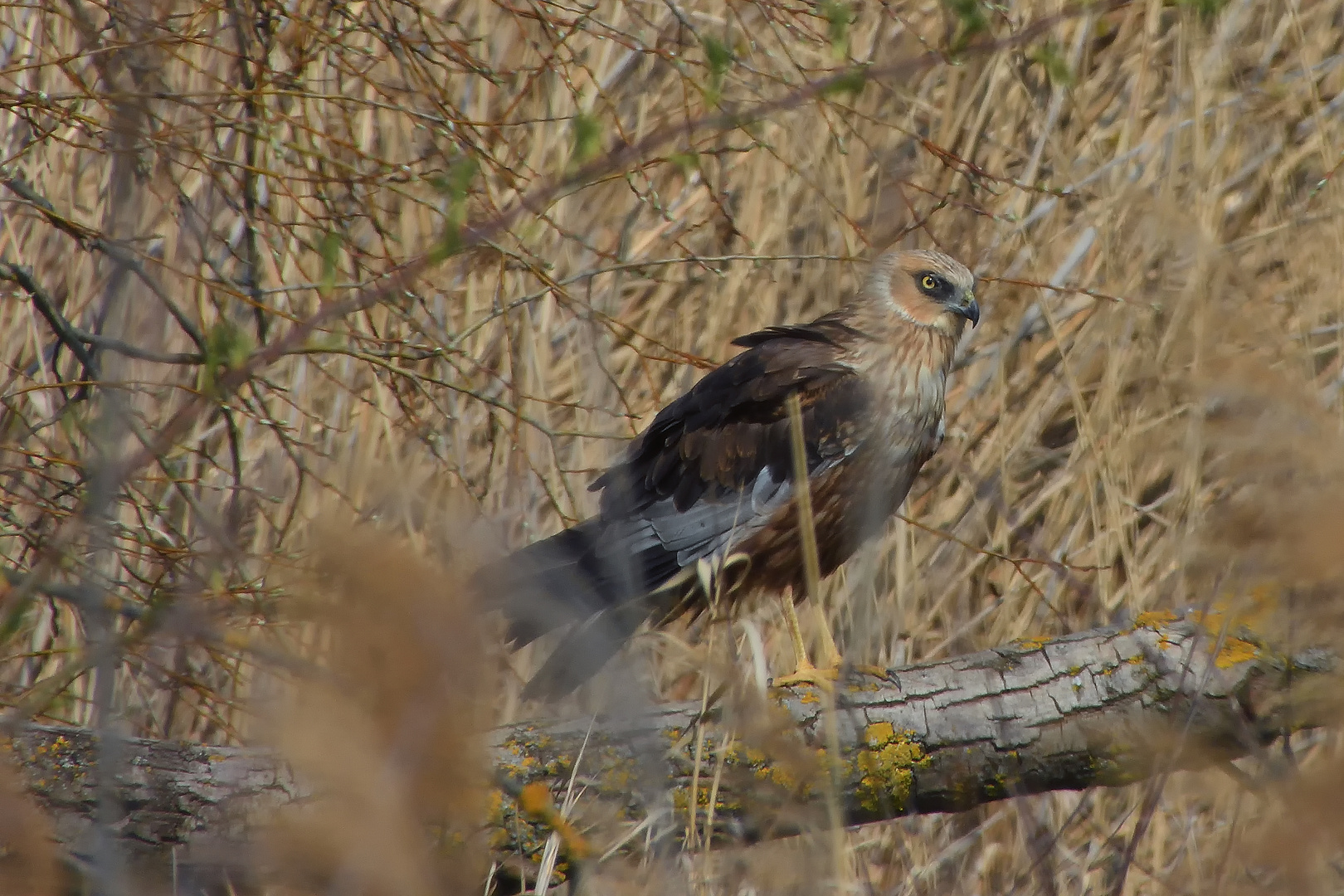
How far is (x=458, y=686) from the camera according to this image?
758mm

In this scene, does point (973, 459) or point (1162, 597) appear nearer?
point (1162, 597)

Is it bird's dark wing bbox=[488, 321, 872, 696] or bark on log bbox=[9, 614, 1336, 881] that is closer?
bark on log bbox=[9, 614, 1336, 881]

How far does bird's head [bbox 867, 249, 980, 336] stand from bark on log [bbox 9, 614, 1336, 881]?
121cm

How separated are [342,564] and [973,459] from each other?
294cm

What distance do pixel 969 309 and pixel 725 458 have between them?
0.73 metres

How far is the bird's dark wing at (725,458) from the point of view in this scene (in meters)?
3.04

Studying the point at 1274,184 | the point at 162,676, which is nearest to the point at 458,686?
the point at 162,676

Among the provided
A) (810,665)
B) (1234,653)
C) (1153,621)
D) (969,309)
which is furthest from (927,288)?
(1234,653)

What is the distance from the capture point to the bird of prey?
3025 mm

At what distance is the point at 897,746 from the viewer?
2.15 metres

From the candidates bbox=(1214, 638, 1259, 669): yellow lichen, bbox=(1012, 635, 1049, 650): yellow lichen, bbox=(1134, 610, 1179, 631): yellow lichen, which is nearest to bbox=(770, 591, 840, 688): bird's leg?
bbox=(1012, 635, 1049, 650): yellow lichen

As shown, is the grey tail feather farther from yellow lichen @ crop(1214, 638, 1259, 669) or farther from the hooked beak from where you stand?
the hooked beak

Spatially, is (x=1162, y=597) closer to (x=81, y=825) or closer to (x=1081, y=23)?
(x=1081, y=23)

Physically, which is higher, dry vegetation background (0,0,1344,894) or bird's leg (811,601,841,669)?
dry vegetation background (0,0,1344,894)
